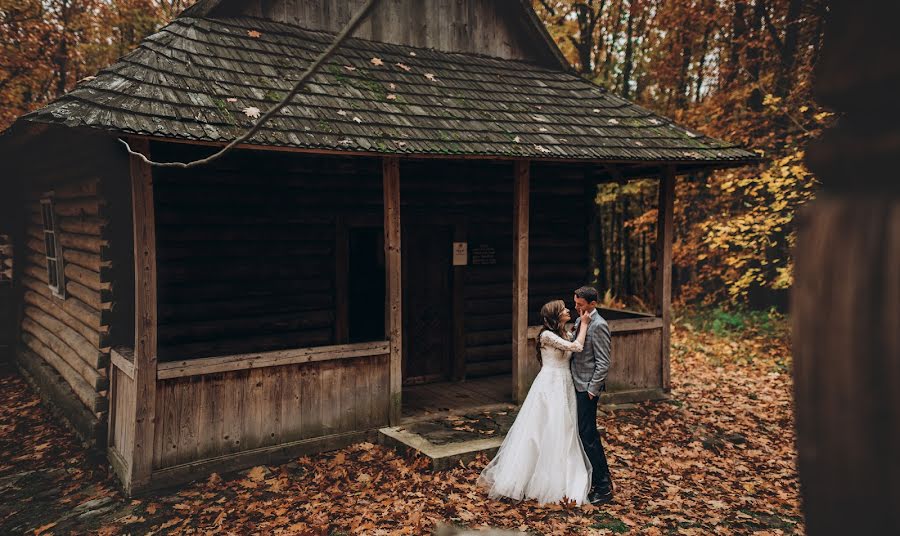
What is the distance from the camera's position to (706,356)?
1461cm

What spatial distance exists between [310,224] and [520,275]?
3186 millimetres

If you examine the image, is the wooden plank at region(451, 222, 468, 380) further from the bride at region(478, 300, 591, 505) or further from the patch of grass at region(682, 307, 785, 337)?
the patch of grass at region(682, 307, 785, 337)

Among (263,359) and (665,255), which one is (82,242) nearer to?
(263,359)

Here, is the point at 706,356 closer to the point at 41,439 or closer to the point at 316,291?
the point at 316,291

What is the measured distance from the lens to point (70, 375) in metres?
9.85

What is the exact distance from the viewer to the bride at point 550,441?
21.8 feet

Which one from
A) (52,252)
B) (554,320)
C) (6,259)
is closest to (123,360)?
(554,320)

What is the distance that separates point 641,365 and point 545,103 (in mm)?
4527

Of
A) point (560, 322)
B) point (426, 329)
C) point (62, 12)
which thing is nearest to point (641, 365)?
point (426, 329)

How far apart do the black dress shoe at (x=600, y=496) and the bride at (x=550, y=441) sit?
106 millimetres

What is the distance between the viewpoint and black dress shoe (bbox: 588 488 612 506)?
6676mm

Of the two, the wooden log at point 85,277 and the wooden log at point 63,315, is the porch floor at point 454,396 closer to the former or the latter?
the wooden log at point 63,315

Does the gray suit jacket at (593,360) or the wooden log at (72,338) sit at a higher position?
the gray suit jacket at (593,360)

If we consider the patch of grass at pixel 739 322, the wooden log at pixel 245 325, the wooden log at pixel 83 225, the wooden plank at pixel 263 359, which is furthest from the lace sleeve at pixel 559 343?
the patch of grass at pixel 739 322
